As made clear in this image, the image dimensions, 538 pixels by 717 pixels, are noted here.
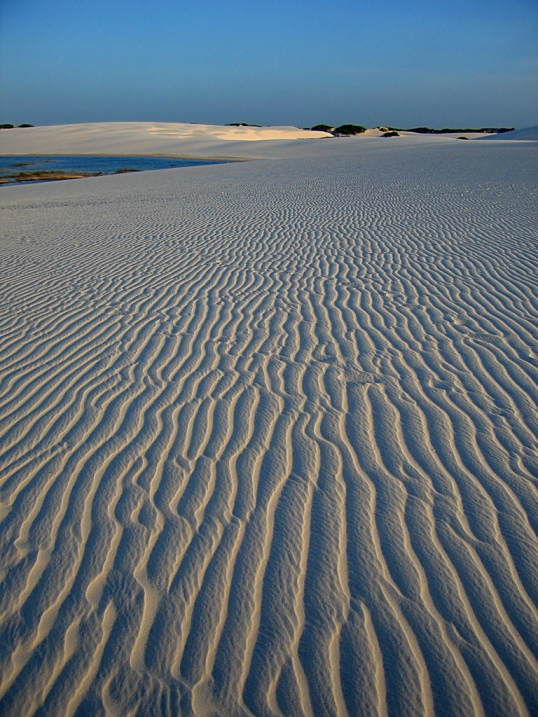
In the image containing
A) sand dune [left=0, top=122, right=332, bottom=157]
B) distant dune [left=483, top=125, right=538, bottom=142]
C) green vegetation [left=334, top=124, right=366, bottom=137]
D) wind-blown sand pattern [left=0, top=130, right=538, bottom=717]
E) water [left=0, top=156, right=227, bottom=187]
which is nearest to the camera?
wind-blown sand pattern [left=0, top=130, right=538, bottom=717]

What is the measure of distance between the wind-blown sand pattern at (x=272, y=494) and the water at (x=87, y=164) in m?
28.9

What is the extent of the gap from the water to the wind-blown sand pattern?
2889cm

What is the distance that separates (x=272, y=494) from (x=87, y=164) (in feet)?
126

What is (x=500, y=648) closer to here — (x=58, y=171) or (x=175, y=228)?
(x=175, y=228)

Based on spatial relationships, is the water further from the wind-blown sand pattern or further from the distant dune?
the wind-blown sand pattern

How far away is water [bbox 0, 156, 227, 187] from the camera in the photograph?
110ft

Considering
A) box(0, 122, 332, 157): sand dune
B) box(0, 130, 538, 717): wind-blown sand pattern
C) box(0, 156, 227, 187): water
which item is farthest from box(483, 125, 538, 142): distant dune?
box(0, 130, 538, 717): wind-blown sand pattern

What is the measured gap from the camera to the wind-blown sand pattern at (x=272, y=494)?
220 centimetres

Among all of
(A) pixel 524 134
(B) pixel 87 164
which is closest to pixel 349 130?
(A) pixel 524 134

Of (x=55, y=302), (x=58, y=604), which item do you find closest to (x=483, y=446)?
(x=58, y=604)

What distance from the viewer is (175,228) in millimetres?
11523

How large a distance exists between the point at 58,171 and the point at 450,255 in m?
29.6

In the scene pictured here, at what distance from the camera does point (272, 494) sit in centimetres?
316

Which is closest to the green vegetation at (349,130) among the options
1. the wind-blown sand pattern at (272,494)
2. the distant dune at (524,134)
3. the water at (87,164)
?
the distant dune at (524,134)
